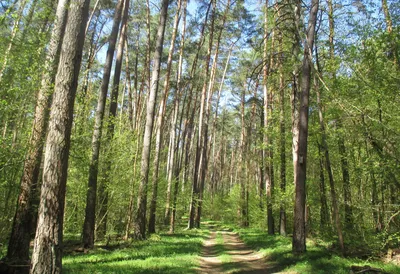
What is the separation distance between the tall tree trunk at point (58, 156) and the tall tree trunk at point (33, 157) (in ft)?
4.68

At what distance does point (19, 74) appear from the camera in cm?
732

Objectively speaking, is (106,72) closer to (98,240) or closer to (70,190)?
(70,190)

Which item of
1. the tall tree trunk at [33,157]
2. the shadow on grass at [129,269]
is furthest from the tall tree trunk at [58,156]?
the shadow on grass at [129,269]

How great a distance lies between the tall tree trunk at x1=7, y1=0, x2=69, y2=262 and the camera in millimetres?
6855

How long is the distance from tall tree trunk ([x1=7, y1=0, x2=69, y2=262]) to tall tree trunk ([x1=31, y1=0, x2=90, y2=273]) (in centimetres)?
143

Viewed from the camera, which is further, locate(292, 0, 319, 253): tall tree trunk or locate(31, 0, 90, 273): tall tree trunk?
locate(292, 0, 319, 253): tall tree trunk

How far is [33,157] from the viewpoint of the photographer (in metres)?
7.61

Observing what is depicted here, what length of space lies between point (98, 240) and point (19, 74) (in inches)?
322

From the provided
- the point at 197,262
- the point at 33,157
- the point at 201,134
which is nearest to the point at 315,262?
the point at 197,262

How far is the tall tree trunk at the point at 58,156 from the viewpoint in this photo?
4.84 metres

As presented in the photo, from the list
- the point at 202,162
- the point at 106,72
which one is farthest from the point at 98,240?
the point at 202,162

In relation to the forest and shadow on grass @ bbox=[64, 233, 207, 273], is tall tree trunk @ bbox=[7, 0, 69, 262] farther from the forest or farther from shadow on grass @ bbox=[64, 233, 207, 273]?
shadow on grass @ bbox=[64, 233, 207, 273]

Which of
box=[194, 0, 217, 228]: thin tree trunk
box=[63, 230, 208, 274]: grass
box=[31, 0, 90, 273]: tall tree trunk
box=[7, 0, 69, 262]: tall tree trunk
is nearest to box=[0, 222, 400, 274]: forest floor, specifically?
box=[63, 230, 208, 274]: grass

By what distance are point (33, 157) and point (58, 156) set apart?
2961mm
